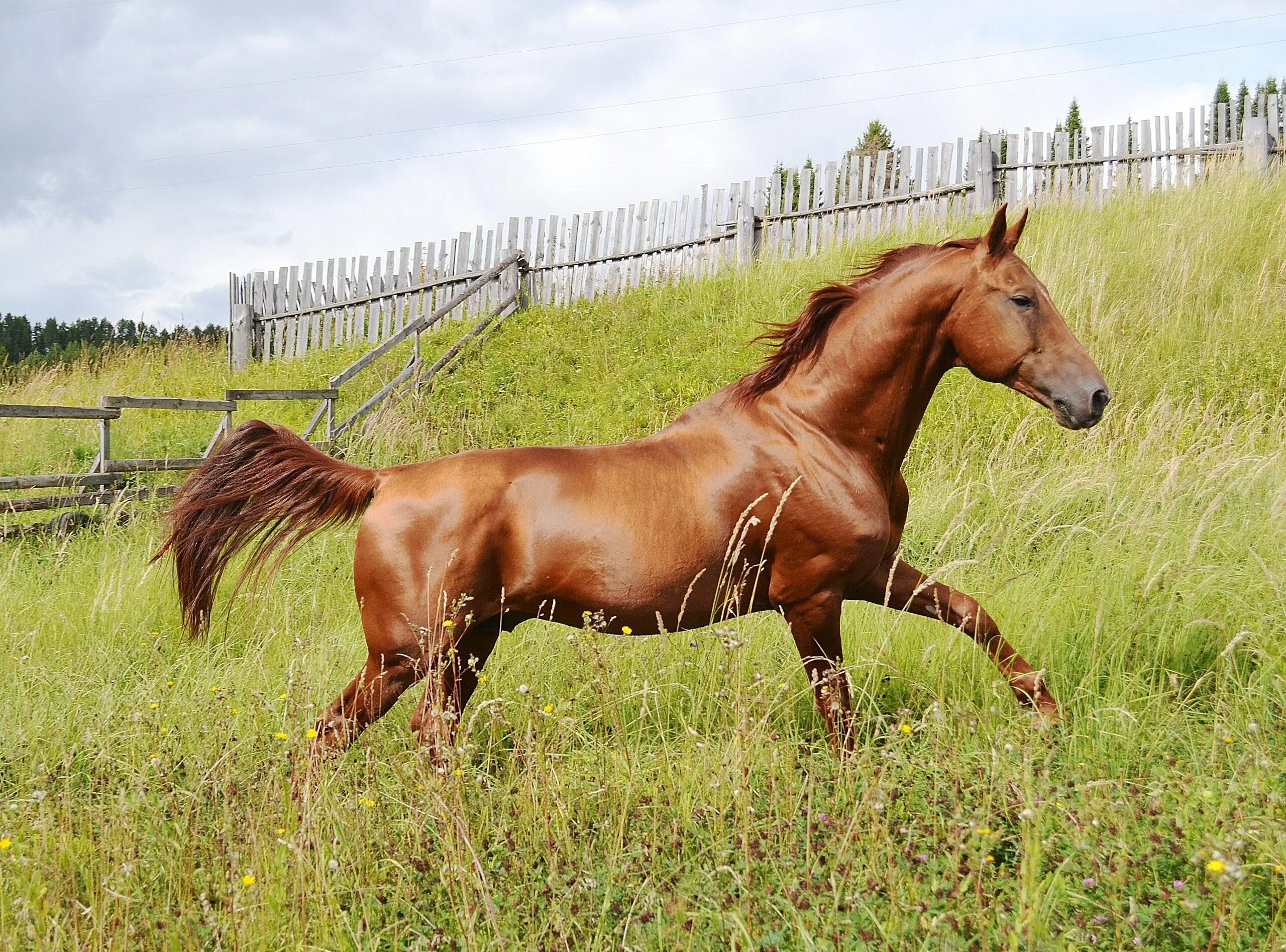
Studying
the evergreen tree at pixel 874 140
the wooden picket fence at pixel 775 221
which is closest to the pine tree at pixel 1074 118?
the evergreen tree at pixel 874 140

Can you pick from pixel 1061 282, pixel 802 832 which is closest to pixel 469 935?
pixel 802 832

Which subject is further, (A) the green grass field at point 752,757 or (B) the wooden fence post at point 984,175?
(B) the wooden fence post at point 984,175

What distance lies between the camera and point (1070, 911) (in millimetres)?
2457

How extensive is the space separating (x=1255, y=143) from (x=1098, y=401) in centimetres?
1189

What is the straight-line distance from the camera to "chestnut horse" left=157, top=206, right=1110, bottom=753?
3.54m

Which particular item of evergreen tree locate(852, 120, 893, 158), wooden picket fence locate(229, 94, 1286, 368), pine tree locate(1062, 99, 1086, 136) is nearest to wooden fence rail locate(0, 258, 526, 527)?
wooden picket fence locate(229, 94, 1286, 368)

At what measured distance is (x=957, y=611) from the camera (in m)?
3.67

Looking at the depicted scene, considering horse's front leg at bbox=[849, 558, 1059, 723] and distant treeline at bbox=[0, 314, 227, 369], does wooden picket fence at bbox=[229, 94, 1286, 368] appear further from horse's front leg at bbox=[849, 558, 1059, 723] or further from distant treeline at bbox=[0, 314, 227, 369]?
horse's front leg at bbox=[849, 558, 1059, 723]

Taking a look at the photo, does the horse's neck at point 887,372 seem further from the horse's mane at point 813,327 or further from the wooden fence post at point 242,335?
Answer: the wooden fence post at point 242,335

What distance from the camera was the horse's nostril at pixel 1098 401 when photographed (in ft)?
11.5

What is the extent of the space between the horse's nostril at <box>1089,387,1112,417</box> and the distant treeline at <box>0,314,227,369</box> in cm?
1820

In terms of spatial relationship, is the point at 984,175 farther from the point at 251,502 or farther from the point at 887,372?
the point at 251,502

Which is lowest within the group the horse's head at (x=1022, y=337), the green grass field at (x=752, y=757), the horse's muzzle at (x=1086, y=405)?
the green grass field at (x=752, y=757)

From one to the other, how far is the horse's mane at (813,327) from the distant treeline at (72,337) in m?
17.2
